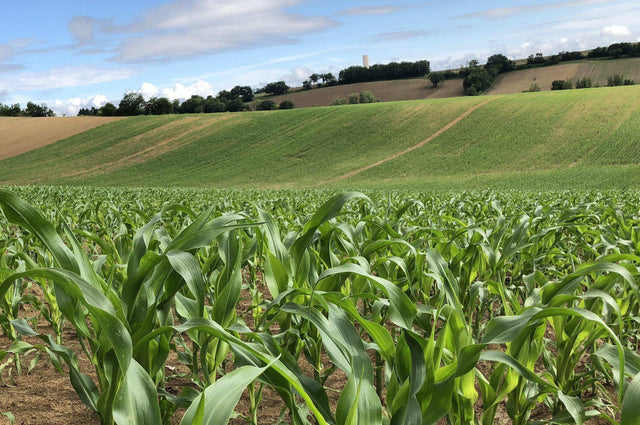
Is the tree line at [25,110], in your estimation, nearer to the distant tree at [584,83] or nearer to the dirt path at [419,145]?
the dirt path at [419,145]

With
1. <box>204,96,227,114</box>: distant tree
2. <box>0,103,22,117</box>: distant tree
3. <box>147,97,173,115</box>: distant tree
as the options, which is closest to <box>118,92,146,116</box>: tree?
<box>147,97,173,115</box>: distant tree

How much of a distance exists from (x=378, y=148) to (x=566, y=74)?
51948 millimetres

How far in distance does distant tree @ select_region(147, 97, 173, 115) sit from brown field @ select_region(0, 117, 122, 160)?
14986 mm

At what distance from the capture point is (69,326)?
4.14 metres

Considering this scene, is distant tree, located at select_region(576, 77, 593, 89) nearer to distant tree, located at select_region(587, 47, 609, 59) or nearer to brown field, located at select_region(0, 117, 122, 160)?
distant tree, located at select_region(587, 47, 609, 59)

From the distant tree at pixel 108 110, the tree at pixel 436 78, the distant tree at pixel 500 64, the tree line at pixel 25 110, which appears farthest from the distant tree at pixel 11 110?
the distant tree at pixel 500 64

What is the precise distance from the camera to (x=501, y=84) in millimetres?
87625

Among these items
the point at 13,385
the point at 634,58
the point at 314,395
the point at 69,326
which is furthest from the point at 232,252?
the point at 634,58

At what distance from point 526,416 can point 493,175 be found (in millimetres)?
42740

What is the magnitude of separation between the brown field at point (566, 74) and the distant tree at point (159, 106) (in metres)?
54.6

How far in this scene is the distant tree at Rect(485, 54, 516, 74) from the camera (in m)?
92.9

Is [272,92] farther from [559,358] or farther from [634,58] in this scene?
[559,358]

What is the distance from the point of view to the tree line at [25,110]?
88875 mm

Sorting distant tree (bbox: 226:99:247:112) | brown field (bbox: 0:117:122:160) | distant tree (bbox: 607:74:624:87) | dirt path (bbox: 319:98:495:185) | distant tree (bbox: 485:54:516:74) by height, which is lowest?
dirt path (bbox: 319:98:495:185)
